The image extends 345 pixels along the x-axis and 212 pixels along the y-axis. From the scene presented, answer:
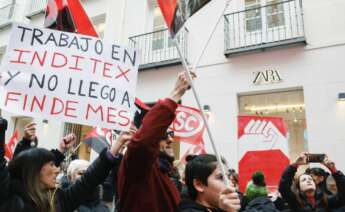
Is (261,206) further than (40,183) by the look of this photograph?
Yes

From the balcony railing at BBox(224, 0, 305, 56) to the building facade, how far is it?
0.02m

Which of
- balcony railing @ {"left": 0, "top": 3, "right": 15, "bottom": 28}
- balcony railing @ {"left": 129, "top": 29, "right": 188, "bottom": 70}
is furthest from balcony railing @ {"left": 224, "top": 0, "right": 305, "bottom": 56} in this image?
balcony railing @ {"left": 0, "top": 3, "right": 15, "bottom": 28}

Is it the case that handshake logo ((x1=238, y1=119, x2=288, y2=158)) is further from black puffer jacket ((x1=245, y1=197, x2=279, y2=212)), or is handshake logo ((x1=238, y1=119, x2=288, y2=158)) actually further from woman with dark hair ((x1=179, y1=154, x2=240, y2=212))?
woman with dark hair ((x1=179, y1=154, x2=240, y2=212))

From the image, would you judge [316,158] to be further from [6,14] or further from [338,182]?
[6,14]

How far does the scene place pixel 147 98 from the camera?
10.1 metres

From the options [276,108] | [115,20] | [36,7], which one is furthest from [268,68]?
[36,7]

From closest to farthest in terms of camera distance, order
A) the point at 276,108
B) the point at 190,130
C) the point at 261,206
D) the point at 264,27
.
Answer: the point at 261,206
the point at 190,130
the point at 276,108
the point at 264,27

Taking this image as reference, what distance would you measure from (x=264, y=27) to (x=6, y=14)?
1215cm

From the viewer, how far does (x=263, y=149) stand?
557 centimetres

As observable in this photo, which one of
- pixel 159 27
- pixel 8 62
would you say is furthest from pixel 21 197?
pixel 159 27

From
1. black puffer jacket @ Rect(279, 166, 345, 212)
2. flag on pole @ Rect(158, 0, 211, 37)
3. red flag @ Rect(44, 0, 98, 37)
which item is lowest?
black puffer jacket @ Rect(279, 166, 345, 212)

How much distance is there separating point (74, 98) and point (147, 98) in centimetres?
697

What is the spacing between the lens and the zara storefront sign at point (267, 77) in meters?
8.19

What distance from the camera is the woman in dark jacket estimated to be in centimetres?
368
